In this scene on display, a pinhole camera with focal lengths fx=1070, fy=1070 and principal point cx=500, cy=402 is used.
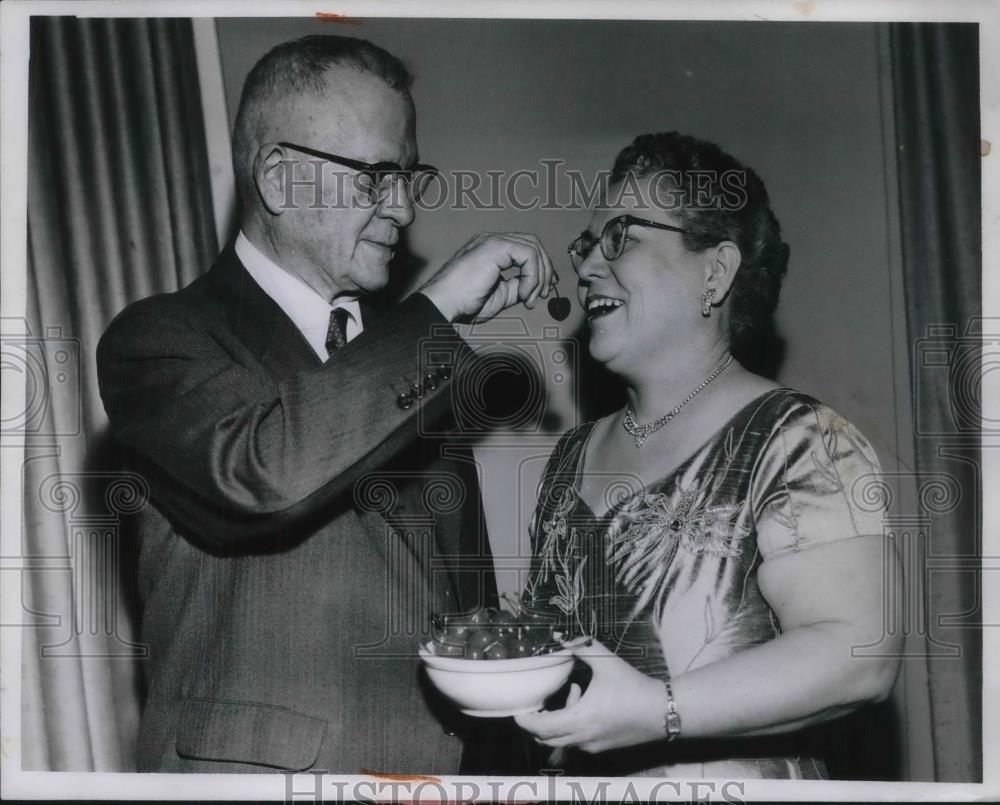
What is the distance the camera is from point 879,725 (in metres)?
2.13

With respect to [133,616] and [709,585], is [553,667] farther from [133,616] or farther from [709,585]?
[133,616]

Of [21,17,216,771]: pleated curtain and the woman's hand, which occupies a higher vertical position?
[21,17,216,771]: pleated curtain

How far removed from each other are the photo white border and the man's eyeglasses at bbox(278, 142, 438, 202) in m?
0.35

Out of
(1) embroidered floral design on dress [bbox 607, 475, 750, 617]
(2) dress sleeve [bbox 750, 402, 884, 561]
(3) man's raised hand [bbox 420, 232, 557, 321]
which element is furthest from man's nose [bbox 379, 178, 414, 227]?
(2) dress sleeve [bbox 750, 402, 884, 561]

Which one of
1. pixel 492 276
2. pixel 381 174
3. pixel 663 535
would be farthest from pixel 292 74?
pixel 663 535

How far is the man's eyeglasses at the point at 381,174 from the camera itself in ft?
6.94

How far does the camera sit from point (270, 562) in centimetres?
207

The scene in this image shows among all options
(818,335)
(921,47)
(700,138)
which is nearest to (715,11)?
(700,138)

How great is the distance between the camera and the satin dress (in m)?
2.01

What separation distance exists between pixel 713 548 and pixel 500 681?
1.58 feet

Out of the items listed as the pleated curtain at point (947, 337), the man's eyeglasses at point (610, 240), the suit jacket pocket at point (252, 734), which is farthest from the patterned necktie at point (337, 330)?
the pleated curtain at point (947, 337)

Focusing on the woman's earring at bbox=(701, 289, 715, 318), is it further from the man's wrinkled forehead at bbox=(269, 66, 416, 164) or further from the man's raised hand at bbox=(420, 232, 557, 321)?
the man's wrinkled forehead at bbox=(269, 66, 416, 164)

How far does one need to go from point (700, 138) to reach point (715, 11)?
0.29m

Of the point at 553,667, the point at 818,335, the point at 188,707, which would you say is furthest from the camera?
the point at 818,335
